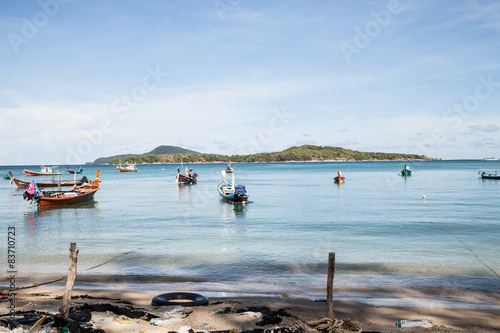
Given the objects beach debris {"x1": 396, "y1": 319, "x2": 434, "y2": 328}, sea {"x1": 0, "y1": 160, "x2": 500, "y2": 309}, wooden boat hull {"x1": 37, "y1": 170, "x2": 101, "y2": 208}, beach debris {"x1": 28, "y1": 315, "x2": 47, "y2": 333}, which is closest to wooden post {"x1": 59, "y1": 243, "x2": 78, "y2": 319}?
beach debris {"x1": 28, "y1": 315, "x2": 47, "y2": 333}

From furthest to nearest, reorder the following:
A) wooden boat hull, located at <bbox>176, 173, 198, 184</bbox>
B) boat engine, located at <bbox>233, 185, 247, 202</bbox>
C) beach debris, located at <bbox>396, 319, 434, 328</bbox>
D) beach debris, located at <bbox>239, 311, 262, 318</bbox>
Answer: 1. wooden boat hull, located at <bbox>176, 173, 198, 184</bbox>
2. boat engine, located at <bbox>233, 185, 247, 202</bbox>
3. beach debris, located at <bbox>239, 311, 262, 318</bbox>
4. beach debris, located at <bbox>396, 319, 434, 328</bbox>

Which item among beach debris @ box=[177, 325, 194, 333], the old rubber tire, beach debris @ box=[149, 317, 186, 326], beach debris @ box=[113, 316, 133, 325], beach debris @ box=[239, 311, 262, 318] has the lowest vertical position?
the old rubber tire

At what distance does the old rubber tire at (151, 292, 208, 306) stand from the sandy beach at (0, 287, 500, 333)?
0.22 meters

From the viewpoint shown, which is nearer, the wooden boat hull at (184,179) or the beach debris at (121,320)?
the beach debris at (121,320)

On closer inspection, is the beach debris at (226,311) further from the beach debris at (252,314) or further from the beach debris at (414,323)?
the beach debris at (414,323)

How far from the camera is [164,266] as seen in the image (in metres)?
16.0

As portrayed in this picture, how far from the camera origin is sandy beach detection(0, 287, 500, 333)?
8.59 meters

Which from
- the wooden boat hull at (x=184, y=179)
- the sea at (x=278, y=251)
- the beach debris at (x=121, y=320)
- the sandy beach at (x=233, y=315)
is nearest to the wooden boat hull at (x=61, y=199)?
the sea at (x=278, y=251)

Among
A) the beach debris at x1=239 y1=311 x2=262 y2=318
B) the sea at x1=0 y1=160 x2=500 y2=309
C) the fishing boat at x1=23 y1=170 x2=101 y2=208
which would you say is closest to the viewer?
the beach debris at x1=239 y1=311 x2=262 y2=318

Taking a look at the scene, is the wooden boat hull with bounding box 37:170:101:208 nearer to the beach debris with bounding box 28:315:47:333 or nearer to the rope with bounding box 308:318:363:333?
the beach debris with bounding box 28:315:47:333

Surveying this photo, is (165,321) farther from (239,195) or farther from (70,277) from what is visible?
(239,195)

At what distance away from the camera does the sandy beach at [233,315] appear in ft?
28.2

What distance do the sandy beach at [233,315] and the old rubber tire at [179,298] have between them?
22 centimetres

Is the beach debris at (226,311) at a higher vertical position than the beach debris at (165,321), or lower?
lower
